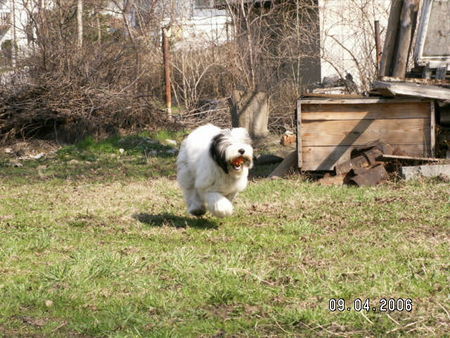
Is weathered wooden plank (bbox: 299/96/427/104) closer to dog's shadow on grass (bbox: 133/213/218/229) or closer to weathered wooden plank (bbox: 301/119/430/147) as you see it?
weathered wooden plank (bbox: 301/119/430/147)

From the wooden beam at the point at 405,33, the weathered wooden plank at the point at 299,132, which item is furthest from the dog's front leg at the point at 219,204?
the wooden beam at the point at 405,33

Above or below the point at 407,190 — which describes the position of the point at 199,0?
above

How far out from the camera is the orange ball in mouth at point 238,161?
7692mm

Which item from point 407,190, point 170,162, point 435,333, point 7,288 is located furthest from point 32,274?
point 170,162

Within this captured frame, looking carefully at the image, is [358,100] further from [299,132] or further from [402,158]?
[402,158]

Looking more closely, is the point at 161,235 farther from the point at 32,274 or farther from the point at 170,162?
the point at 170,162

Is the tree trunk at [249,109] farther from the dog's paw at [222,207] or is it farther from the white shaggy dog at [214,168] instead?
the dog's paw at [222,207]

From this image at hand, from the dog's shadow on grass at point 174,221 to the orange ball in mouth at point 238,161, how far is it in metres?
0.95

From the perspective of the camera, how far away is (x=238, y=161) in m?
7.73

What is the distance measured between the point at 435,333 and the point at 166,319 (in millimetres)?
1749

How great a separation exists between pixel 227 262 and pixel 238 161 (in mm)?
1616

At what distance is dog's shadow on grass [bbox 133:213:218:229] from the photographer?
8.54m

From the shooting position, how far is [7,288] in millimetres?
5824

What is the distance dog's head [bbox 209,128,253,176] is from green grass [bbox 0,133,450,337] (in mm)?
714
